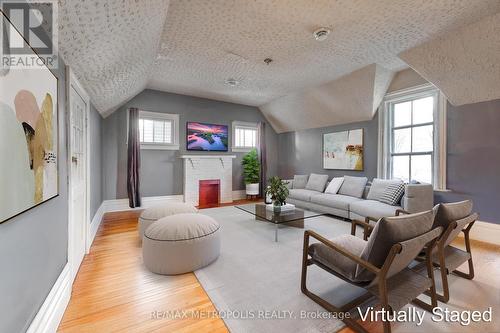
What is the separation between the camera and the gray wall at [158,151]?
4.86m

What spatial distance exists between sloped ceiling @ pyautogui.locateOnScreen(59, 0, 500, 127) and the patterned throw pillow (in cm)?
172

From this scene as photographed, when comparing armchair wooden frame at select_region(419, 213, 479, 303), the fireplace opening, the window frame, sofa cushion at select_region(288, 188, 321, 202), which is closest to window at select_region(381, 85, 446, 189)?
sofa cushion at select_region(288, 188, 321, 202)

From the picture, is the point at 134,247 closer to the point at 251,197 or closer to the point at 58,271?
the point at 58,271

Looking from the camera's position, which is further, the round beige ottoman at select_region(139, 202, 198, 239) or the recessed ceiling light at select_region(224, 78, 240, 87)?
the recessed ceiling light at select_region(224, 78, 240, 87)

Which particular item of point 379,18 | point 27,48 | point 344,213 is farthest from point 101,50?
point 344,213

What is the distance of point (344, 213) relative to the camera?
13.3ft

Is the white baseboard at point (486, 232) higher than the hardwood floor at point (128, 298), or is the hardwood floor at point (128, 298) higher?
the white baseboard at point (486, 232)

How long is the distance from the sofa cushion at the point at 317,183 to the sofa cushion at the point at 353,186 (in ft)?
1.60

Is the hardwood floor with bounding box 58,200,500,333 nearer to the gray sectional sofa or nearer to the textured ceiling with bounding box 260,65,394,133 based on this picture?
the gray sectional sofa

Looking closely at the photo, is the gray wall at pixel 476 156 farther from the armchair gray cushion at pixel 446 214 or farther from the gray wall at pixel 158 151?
the gray wall at pixel 158 151

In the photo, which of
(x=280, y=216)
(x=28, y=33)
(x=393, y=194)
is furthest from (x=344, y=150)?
(x=28, y=33)

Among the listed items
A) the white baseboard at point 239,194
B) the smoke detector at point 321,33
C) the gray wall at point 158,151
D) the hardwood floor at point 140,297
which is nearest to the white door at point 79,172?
the hardwood floor at point 140,297

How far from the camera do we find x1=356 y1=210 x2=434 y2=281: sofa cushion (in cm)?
138

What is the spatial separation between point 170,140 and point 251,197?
2849 millimetres
